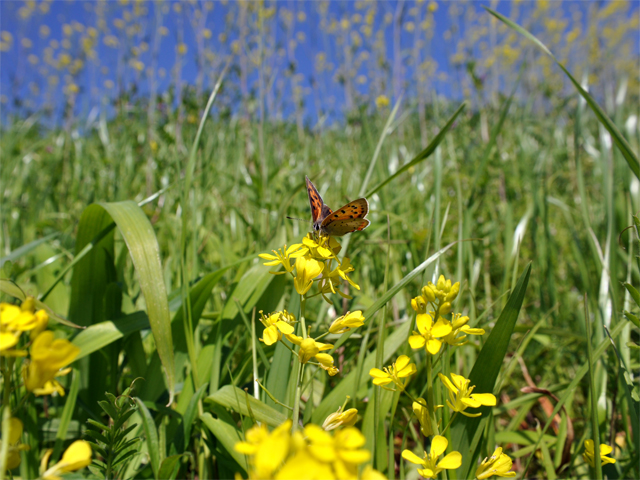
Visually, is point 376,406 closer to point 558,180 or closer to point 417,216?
point 417,216

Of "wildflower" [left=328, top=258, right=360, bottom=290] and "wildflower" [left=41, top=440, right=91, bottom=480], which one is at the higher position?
"wildflower" [left=328, top=258, right=360, bottom=290]

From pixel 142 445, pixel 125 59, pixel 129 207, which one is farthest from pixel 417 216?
pixel 125 59

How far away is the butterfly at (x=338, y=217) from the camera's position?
1.13 m

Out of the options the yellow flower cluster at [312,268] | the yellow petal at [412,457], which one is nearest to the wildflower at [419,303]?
the yellow flower cluster at [312,268]

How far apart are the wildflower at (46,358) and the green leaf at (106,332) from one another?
79 cm

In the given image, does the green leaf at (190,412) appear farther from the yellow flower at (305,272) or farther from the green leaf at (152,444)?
the yellow flower at (305,272)

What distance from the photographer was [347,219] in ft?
3.97

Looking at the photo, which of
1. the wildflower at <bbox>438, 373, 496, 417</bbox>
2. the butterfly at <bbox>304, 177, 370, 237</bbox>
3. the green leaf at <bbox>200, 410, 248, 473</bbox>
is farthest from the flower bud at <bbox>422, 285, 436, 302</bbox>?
the green leaf at <bbox>200, 410, 248, 473</bbox>

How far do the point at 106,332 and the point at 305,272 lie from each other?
2.68 ft

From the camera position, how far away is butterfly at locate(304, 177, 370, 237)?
1132 millimetres

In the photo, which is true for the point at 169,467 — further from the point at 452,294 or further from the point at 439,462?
the point at 452,294

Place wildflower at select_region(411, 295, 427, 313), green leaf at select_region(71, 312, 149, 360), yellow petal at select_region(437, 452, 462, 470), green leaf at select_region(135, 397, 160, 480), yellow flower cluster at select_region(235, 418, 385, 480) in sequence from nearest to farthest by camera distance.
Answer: yellow flower cluster at select_region(235, 418, 385, 480) < yellow petal at select_region(437, 452, 462, 470) < wildflower at select_region(411, 295, 427, 313) < green leaf at select_region(135, 397, 160, 480) < green leaf at select_region(71, 312, 149, 360)

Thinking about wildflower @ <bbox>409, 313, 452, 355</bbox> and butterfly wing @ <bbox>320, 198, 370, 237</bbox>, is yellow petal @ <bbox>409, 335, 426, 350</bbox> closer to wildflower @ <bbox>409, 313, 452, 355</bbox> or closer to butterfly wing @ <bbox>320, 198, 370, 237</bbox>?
wildflower @ <bbox>409, 313, 452, 355</bbox>

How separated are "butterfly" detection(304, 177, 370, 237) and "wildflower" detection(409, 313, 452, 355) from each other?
0.47m
